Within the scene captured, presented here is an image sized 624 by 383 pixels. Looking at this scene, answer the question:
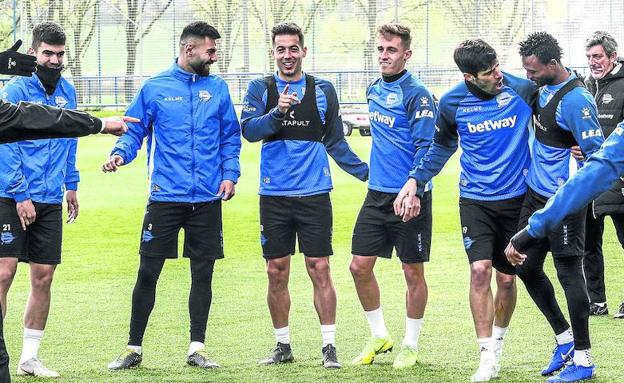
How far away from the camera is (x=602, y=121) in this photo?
30.3ft

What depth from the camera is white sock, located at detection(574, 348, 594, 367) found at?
258 inches

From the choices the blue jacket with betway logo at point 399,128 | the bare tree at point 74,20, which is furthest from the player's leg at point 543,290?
the bare tree at point 74,20

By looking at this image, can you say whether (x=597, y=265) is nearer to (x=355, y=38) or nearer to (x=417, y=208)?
(x=417, y=208)

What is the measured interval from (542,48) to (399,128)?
4.07 feet

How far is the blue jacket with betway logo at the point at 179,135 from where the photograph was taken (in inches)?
290

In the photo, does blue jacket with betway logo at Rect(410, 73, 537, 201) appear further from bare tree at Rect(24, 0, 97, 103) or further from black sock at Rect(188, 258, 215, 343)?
bare tree at Rect(24, 0, 97, 103)

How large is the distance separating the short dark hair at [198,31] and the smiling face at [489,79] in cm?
179

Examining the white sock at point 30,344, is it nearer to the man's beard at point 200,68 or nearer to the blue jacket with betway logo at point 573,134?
the man's beard at point 200,68

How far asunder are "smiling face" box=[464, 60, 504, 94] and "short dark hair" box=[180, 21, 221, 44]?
5.88 feet

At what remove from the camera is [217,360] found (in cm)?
755

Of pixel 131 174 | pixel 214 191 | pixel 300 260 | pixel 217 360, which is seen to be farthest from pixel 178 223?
pixel 131 174

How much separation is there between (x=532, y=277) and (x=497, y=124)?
0.96 meters

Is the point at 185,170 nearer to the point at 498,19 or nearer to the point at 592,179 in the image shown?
the point at 592,179

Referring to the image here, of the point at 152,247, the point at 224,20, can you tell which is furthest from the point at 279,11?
the point at 152,247
